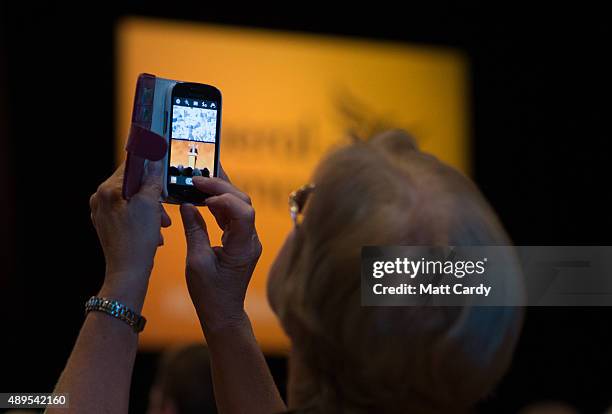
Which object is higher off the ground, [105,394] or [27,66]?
[27,66]

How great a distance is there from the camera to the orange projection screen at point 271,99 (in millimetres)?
3576

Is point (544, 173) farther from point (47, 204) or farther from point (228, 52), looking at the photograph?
point (47, 204)

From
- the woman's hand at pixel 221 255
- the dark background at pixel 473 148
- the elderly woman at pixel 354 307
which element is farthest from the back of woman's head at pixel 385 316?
the dark background at pixel 473 148

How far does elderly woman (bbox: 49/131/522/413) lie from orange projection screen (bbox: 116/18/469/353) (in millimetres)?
2441

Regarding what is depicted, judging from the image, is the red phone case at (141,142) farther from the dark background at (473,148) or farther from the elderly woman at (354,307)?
the dark background at (473,148)

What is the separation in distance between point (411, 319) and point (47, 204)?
2.87 metres

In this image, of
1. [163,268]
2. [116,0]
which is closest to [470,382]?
[163,268]

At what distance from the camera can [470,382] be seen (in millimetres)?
826

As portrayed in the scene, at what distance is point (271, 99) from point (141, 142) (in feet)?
9.49

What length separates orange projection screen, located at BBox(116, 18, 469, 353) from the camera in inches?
141

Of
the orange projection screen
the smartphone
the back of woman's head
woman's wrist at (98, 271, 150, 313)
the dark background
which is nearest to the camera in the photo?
the back of woman's head

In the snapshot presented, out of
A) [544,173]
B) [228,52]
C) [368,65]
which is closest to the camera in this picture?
[228,52]

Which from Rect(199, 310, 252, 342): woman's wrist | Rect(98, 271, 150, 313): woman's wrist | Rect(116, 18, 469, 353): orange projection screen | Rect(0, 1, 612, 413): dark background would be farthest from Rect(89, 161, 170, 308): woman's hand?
Rect(0, 1, 612, 413): dark background

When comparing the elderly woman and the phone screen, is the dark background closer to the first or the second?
the phone screen
